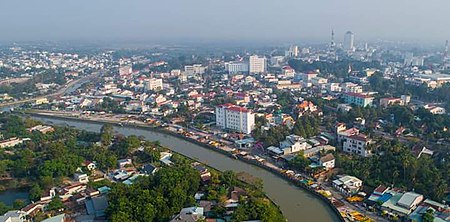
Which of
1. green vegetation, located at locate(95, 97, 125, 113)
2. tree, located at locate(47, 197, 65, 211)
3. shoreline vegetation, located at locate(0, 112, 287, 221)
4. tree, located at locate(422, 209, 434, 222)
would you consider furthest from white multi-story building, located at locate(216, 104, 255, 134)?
tree, located at locate(422, 209, 434, 222)

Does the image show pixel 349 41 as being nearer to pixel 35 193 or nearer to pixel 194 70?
pixel 194 70

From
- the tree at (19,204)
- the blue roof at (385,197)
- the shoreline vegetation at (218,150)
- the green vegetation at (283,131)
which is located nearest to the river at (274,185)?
the shoreline vegetation at (218,150)

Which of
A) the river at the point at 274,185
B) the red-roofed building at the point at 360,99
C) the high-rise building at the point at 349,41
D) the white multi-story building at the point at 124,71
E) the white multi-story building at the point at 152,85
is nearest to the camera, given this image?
the river at the point at 274,185

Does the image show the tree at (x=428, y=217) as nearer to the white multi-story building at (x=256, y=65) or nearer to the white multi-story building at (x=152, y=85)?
the white multi-story building at (x=152, y=85)

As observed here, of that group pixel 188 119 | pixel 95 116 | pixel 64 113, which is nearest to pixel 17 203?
pixel 188 119

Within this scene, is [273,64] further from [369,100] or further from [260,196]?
[260,196]

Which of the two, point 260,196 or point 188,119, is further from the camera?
point 188,119
